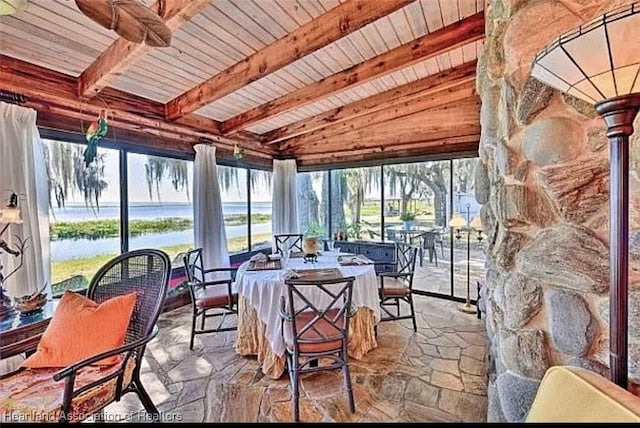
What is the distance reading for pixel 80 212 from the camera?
10.9 ft

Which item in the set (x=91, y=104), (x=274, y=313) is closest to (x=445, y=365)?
(x=274, y=313)

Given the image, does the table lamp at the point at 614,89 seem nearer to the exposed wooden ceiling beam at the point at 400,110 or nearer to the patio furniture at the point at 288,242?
the exposed wooden ceiling beam at the point at 400,110

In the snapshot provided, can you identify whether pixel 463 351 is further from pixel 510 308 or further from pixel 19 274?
pixel 19 274

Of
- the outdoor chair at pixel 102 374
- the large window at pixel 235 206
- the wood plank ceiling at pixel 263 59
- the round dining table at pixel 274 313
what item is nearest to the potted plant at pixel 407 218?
the wood plank ceiling at pixel 263 59

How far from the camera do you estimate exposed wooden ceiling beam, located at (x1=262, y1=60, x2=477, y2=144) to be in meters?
3.43

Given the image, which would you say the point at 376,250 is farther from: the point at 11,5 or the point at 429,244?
the point at 11,5

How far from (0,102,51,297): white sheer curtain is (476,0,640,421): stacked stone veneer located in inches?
138

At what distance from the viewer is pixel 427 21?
244 centimetres

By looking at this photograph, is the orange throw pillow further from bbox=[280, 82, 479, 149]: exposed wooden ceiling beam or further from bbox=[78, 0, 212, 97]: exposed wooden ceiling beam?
bbox=[280, 82, 479, 149]: exposed wooden ceiling beam

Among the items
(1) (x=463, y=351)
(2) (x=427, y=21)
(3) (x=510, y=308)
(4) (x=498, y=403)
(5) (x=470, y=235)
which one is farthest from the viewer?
(5) (x=470, y=235)

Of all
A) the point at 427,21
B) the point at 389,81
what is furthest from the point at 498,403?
the point at 389,81

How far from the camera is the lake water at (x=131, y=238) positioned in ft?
10.5

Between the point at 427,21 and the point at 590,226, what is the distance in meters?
1.97

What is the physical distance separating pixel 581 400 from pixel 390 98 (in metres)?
3.68
